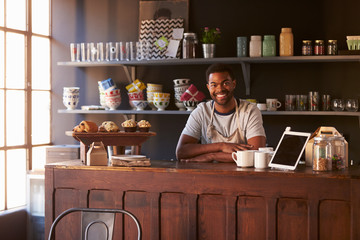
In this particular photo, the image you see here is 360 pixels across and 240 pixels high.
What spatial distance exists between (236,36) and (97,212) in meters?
2.90

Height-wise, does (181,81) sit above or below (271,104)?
above

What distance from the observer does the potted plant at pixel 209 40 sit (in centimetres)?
450

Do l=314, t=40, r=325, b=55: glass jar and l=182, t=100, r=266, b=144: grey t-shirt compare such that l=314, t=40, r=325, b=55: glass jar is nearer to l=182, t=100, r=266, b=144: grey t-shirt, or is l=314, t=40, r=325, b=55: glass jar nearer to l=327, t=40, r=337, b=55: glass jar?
l=327, t=40, r=337, b=55: glass jar

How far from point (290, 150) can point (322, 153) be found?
16 centimetres

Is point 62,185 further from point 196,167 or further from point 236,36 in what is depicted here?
point 236,36

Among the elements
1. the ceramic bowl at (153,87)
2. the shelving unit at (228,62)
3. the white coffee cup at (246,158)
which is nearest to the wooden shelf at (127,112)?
the shelving unit at (228,62)

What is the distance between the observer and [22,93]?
15.3ft

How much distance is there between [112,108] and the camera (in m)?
4.81

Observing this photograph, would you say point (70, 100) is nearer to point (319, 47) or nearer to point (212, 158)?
point (212, 158)

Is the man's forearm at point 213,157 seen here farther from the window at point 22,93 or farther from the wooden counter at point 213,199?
the window at point 22,93

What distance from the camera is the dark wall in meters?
4.49

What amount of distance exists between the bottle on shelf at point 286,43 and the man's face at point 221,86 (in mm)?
1027

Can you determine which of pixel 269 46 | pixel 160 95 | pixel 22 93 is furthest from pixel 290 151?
pixel 22 93

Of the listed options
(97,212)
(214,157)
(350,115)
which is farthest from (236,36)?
(97,212)
